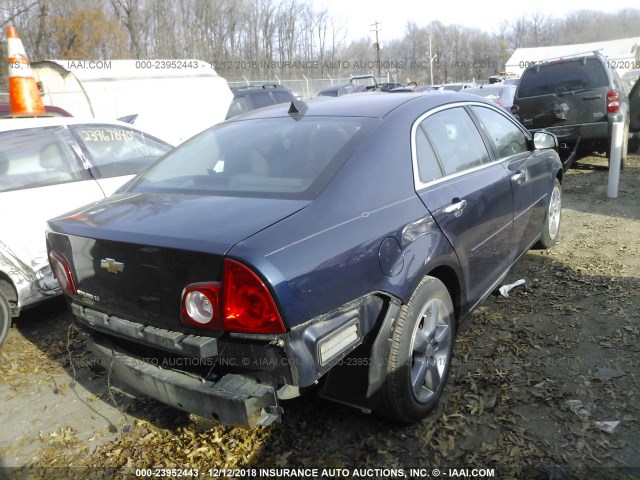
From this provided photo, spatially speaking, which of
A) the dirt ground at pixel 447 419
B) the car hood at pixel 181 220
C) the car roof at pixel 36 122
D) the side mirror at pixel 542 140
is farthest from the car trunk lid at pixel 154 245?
the side mirror at pixel 542 140

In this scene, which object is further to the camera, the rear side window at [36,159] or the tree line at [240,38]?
the tree line at [240,38]

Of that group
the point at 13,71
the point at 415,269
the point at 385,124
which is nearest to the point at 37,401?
the point at 415,269

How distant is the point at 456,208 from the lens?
284cm

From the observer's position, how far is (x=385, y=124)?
8.80 ft

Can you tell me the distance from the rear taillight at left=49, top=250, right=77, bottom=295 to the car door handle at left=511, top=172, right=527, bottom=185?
114 inches

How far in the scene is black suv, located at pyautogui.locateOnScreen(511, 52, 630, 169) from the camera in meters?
7.65

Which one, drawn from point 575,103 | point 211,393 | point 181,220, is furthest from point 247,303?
point 575,103

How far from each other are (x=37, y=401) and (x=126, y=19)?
44.2 meters

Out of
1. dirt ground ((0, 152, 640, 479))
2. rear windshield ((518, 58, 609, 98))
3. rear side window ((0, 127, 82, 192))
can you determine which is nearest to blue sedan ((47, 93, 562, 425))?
dirt ground ((0, 152, 640, 479))

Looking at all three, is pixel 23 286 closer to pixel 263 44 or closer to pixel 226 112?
pixel 226 112

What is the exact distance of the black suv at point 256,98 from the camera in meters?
10.8

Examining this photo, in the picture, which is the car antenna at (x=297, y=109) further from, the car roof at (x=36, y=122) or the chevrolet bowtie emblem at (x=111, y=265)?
the car roof at (x=36, y=122)

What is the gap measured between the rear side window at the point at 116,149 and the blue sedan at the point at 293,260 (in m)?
1.65

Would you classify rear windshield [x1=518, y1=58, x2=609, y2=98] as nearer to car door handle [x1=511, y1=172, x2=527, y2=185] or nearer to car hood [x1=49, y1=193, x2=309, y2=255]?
car door handle [x1=511, y1=172, x2=527, y2=185]
